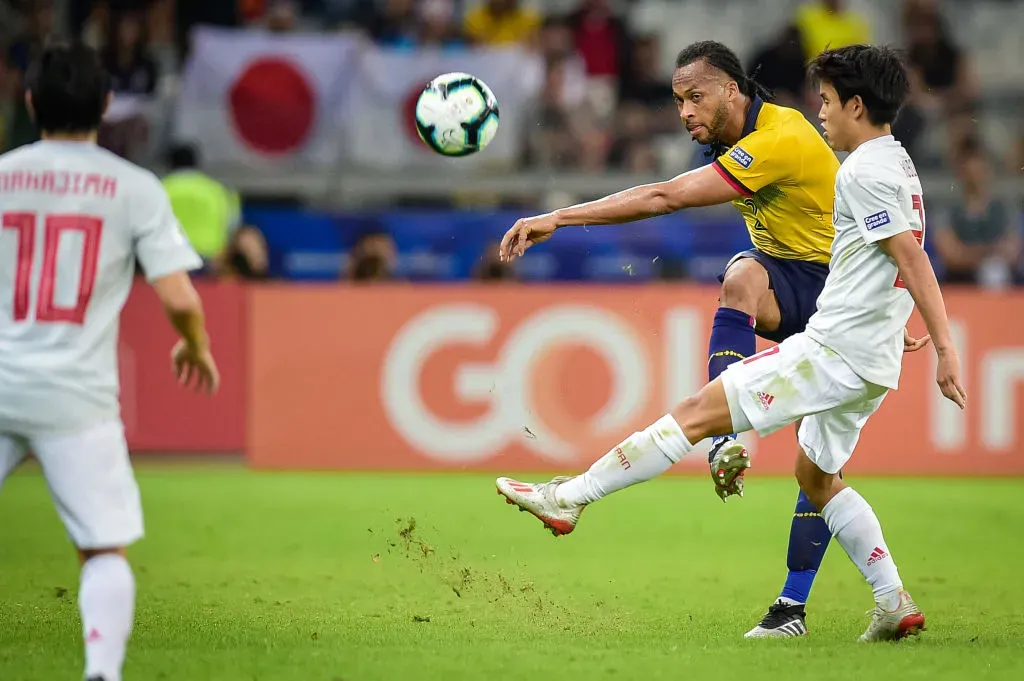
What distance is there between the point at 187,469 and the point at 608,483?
7491mm

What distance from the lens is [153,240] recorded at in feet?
13.7

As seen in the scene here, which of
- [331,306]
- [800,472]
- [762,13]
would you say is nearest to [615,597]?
[800,472]

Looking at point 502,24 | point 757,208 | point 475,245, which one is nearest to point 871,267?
point 757,208

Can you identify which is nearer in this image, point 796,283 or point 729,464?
point 729,464

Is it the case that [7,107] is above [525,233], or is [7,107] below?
above

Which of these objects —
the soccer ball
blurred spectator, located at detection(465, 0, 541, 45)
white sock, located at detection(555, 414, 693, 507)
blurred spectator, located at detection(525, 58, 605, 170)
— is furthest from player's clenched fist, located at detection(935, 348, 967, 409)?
blurred spectator, located at detection(465, 0, 541, 45)

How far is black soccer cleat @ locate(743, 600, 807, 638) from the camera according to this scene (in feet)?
18.4

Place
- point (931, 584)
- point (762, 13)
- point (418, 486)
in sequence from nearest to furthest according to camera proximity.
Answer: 1. point (931, 584)
2. point (418, 486)
3. point (762, 13)

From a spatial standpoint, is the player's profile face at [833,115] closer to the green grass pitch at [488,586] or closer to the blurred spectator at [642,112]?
the green grass pitch at [488,586]

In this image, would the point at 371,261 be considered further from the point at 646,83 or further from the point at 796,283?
the point at 796,283

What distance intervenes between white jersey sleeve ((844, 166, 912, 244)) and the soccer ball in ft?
6.59

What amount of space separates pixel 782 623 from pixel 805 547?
1.22ft

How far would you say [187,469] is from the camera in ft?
39.9

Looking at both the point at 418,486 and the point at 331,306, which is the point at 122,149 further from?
the point at 418,486
